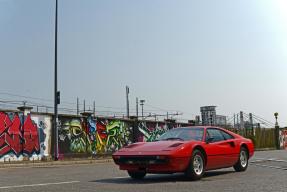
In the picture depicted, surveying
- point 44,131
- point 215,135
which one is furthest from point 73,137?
point 215,135

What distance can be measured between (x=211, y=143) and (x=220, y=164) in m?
0.66

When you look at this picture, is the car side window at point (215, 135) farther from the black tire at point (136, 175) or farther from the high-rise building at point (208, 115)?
the high-rise building at point (208, 115)

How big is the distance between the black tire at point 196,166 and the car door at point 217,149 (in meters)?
0.28

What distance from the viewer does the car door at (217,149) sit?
1077 cm

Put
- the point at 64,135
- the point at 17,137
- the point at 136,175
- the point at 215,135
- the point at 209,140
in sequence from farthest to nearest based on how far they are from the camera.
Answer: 1. the point at 64,135
2. the point at 17,137
3. the point at 215,135
4. the point at 209,140
5. the point at 136,175

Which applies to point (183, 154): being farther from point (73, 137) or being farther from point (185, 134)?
point (73, 137)

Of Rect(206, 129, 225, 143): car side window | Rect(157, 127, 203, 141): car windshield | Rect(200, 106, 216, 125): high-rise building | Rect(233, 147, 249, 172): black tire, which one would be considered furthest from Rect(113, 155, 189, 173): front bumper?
Rect(200, 106, 216, 125): high-rise building

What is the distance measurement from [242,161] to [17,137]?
15618 mm

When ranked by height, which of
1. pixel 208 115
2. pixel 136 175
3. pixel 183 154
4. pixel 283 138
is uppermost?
pixel 208 115

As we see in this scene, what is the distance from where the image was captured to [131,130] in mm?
34906

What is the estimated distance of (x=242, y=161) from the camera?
12453mm

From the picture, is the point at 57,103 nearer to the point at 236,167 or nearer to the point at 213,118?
the point at 236,167

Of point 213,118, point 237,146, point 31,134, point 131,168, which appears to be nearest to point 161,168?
point 131,168

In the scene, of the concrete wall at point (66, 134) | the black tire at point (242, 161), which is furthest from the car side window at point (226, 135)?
the concrete wall at point (66, 134)
